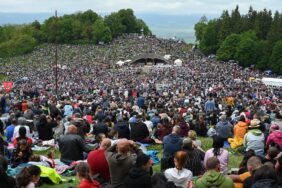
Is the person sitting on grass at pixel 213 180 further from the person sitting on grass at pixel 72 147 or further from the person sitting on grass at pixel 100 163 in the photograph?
the person sitting on grass at pixel 72 147

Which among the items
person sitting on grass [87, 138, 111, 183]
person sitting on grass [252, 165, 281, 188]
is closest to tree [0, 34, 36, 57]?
person sitting on grass [87, 138, 111, 183]

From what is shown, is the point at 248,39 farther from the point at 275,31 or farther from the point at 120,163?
the point at 120,163

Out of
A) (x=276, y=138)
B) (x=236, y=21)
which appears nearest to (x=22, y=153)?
(x=276, y=138)

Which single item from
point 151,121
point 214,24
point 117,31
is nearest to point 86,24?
point 117,31

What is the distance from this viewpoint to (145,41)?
86.7 m

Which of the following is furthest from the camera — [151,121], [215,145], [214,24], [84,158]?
[214,24]

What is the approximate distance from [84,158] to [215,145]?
323 cm

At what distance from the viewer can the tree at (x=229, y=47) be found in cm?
7462

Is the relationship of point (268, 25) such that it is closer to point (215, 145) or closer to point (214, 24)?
point (214, 24)

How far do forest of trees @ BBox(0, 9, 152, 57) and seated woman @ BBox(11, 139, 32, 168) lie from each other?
82.7 meters

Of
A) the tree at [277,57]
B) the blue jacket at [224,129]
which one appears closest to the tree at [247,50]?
the tree at [277,57]

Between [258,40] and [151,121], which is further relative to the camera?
[258,40]

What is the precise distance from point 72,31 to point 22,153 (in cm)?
9294

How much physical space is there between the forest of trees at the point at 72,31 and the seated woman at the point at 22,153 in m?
82.7
